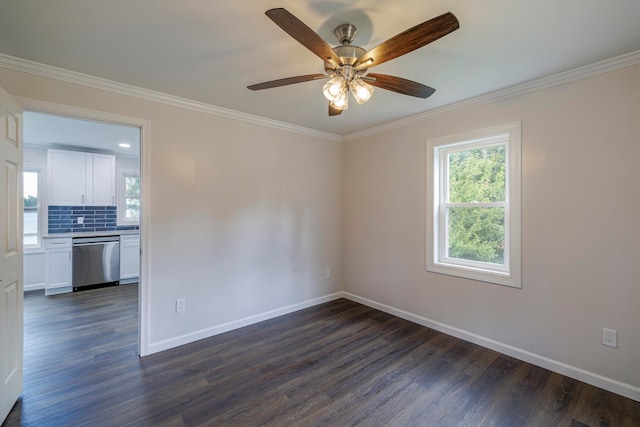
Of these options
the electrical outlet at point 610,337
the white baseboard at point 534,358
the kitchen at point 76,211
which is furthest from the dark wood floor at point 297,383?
the kitchen at point 76,211

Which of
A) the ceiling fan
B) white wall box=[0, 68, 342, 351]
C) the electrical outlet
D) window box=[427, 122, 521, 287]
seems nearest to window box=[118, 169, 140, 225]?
white wall box=[0, 68, 342, 351]

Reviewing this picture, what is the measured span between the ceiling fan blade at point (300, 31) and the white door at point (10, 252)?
6.23 ft

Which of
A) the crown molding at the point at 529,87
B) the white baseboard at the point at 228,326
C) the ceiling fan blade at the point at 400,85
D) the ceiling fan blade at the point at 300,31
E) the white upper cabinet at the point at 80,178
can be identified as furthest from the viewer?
the white upper cabinet at the point at 80,178

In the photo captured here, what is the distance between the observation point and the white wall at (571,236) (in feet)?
6.61

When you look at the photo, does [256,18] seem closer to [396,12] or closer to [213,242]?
[396,12]

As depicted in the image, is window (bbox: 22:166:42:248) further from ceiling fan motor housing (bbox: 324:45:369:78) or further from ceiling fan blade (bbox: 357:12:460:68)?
ceiling fan blade (bbox: 357:12:460:68)

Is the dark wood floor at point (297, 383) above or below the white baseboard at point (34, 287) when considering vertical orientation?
below

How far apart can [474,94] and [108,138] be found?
4.93m

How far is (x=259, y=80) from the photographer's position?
7.73 ft

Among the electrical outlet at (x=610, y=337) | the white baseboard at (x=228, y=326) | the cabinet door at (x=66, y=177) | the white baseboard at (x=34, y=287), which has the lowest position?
the white baseboard at (x=228, y=326)

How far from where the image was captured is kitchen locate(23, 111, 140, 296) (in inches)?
173

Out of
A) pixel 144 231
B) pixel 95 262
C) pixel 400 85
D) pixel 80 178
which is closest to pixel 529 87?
pixel 400 85

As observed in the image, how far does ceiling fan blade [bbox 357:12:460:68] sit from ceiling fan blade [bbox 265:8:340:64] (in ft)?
0.72

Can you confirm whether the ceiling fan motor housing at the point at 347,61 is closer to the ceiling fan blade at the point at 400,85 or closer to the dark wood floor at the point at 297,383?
the ceiling fan blade at the point at 400,85
